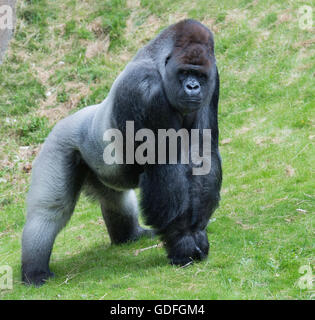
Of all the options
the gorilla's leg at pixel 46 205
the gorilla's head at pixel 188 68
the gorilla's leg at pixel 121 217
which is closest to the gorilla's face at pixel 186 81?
the gorilla's head at pixel 188 68

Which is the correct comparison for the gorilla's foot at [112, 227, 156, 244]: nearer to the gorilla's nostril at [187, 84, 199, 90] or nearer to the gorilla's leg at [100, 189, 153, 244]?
the gorilla's leg at [100, 189, 153, 244]

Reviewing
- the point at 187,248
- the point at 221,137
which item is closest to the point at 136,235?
the point at 187,248

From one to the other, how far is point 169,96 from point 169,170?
1.67 ft

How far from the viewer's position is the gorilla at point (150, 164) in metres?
3.94

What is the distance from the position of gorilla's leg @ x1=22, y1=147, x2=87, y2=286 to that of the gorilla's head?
116 cm

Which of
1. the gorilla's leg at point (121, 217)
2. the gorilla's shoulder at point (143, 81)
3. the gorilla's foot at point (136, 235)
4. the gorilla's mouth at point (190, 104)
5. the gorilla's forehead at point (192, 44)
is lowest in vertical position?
the gorilla's foot at point (136, 235)

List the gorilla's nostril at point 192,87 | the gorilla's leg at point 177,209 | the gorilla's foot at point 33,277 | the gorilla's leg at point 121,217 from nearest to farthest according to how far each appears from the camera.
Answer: the gorilla's nostril at point 192,87, the gorilla's leg at point 177,209, the gorilla's foot at point 33,277, the gorilla's leg at point 121,217

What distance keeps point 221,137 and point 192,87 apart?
10.8 ft

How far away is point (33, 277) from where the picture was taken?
4520mm

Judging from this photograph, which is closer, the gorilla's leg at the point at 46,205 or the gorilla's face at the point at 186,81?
the gorilla's face at the point at 186,81

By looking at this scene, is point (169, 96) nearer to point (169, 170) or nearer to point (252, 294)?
point (169, 170)

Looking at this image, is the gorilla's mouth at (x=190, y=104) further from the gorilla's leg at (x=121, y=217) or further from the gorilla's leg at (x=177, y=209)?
the gorilla's leg at (x=121, y=217)

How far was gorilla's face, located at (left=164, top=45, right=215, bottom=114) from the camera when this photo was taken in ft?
12.7

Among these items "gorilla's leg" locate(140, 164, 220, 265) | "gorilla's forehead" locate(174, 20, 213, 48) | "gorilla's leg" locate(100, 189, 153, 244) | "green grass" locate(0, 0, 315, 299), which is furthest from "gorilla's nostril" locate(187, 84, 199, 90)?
"gorilla's leg" locate(100, 189, 153, 244)
